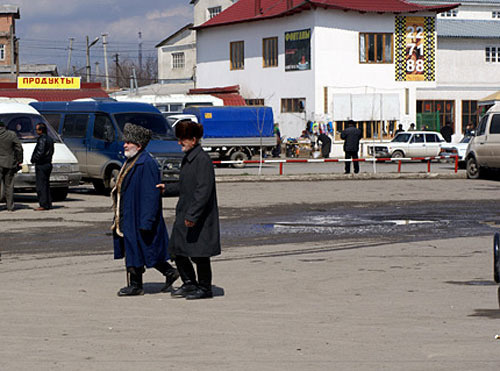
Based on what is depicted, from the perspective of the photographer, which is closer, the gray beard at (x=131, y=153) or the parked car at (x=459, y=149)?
the gray beard at (x=131, y=153)

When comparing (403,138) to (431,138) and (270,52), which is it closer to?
(431,138)

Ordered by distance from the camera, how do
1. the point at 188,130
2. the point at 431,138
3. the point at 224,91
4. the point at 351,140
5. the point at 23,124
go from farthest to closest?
the point at 224,91
the point at 431,138
the point at 351,140
the point at 23,124
the point at 188,130

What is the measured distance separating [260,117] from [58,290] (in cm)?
2948

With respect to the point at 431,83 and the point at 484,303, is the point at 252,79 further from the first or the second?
the point at 484,303

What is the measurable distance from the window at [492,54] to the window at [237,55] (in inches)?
618

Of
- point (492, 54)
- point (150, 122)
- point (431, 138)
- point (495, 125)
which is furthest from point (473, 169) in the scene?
point (492, 54)

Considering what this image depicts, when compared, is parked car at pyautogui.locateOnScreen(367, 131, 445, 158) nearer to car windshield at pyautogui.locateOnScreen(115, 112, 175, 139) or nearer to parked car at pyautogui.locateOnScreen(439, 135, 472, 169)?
parked car at pyautogui.locateOnScreen(439, 135, 472, 169)

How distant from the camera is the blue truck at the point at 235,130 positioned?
126 ft

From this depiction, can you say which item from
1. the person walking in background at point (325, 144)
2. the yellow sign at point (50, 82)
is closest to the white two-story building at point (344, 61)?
the person walking in background at point (325, 144)

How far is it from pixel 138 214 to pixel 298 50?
42.1 metres

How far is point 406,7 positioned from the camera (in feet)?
170

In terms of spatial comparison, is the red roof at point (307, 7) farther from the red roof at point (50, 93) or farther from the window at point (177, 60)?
the window at point (177, 60)

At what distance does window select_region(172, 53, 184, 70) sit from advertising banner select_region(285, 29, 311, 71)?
23384 millimetres

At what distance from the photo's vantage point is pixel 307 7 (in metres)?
A: 49.8
